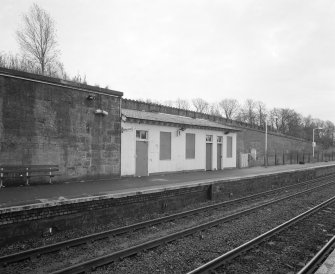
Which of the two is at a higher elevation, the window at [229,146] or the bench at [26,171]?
the window at [229,146]

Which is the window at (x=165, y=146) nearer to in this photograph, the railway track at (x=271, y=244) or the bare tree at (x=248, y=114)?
the railway track at (x=271, y=244)

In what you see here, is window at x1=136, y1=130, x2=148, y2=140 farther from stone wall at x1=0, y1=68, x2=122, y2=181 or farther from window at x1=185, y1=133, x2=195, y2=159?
window at x1=185, y1=133, x2=195, y2=159

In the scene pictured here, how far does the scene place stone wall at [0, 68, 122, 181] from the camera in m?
10.8

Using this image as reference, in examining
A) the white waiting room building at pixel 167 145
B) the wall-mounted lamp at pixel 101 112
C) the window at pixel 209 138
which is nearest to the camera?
the wall-mounted lamp at pixel 101 112

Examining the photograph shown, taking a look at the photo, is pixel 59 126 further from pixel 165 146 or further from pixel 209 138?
pixel 209 138

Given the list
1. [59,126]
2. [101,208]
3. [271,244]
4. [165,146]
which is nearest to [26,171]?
[59,126]

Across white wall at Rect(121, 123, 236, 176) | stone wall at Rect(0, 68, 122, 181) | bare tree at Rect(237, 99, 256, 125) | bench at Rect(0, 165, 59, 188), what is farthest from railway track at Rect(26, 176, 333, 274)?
bare tree at Rect(237, 99, 256, 125)

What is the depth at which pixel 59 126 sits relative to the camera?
12141mm

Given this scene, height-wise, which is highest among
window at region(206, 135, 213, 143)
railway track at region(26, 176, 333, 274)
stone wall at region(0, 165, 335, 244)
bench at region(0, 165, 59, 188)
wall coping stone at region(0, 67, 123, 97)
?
wall coping stone at region(0, 67, 123, 97)

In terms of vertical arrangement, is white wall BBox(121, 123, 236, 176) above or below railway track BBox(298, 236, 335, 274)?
above

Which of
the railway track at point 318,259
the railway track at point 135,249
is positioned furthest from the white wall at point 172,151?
the railway track at point 318,259

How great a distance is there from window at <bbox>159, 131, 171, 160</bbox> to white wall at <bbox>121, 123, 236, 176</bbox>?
220mm

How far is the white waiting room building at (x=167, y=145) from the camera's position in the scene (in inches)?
592

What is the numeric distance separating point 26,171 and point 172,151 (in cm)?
835
